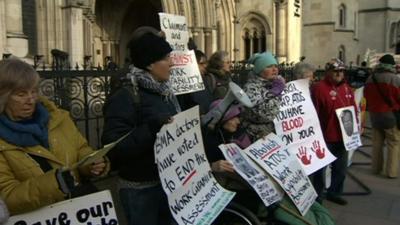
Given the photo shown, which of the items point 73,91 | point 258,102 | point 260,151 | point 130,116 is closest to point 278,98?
point 258,102

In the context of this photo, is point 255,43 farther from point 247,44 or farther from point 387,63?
point 387,63

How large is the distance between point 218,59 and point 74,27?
28.3ft

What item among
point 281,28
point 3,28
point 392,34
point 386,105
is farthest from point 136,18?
point 392,34

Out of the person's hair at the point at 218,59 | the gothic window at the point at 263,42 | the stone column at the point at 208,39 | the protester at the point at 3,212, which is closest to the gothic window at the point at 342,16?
the gothic window at the point at 263,42

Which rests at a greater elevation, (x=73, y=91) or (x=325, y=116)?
(x=73, y=91)

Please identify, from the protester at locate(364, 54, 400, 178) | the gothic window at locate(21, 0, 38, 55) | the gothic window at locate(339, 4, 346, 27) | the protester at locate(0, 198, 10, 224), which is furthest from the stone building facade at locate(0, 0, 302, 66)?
the gothic window at locate(339, 4, 346, 27)

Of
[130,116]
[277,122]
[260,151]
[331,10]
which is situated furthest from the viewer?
[331,10]

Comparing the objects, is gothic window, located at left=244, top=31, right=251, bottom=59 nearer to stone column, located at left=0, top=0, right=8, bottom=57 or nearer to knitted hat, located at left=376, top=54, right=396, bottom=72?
stone column, located at left=0, top=0, right=8, bottom=57

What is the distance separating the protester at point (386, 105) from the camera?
7.04 m

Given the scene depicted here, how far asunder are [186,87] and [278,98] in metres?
1.43

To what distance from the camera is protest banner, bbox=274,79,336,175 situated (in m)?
4.69

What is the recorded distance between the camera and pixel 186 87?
5.34m

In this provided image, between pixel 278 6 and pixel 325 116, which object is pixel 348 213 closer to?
pixel 325 116

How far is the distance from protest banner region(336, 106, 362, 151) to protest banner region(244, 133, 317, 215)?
1877mm
